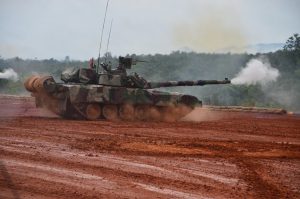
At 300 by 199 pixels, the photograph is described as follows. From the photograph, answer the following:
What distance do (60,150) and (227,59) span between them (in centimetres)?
5009

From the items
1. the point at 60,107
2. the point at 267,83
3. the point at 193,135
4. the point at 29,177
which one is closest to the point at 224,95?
the point at 267,83

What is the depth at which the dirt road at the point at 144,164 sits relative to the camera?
25.6ft

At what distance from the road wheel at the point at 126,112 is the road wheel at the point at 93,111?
93cm

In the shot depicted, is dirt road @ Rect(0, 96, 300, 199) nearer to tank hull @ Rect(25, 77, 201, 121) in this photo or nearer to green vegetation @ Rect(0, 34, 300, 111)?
tank hull @ Rect(25, 77, 201, 121)

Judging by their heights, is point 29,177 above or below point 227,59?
below

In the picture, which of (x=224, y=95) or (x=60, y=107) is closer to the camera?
(x=60, y=107)

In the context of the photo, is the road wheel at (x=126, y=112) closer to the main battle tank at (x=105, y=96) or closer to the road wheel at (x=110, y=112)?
the main battle tank at (x=105, y=96)

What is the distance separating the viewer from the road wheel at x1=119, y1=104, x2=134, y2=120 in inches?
859

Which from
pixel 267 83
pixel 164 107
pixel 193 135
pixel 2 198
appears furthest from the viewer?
pixel 267 83

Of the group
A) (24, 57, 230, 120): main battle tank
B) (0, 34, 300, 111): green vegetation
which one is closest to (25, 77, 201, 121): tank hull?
(24, 57, 230, 120): main battle tank

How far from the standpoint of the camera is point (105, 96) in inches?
830

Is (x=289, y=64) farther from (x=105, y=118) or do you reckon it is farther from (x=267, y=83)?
(x=105, y=118)

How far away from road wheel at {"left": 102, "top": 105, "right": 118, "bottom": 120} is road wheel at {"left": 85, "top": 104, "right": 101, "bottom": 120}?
0.24 meters

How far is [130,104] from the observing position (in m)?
21.9
